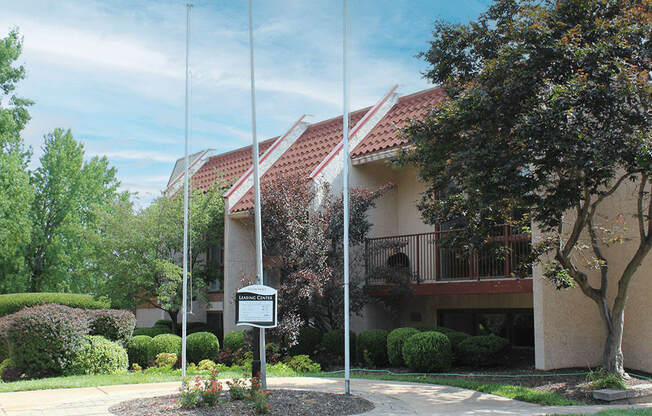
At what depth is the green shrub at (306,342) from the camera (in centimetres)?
1688

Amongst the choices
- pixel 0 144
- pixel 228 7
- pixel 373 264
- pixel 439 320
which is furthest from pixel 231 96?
pixel 0 144

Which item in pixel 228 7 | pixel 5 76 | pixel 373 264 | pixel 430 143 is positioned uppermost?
pixel 5 76

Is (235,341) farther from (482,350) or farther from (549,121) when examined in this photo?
(549,121)

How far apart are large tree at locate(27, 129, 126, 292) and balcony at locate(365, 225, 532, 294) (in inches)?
791

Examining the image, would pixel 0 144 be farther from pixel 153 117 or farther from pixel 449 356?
pixel 449 356

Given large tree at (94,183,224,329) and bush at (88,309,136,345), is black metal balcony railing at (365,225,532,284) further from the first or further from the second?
bush at (88,309,136,345)

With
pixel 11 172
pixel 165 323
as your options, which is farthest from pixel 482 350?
pixel 11 172

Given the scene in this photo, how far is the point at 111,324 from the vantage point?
16.8 meters

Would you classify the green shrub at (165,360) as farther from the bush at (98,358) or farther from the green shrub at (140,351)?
the bush at (98,358)

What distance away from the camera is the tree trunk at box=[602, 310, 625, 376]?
12.4 m

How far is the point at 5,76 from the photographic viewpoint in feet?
87.2

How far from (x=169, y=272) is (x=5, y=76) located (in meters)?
13.4

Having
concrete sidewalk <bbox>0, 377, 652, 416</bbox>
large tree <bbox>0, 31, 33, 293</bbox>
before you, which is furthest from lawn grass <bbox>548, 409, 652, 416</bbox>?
large tree <bbox>0, 31, 33, 293</bbox>

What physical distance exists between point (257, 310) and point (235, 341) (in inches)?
286
